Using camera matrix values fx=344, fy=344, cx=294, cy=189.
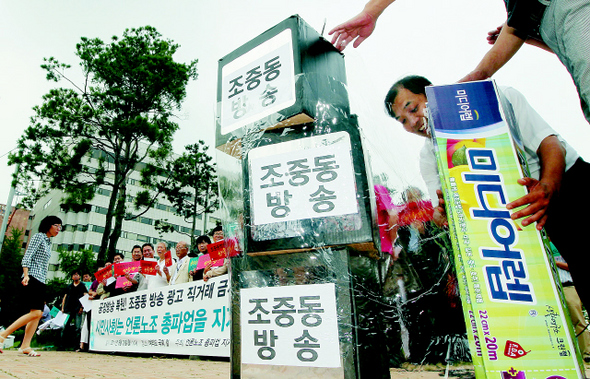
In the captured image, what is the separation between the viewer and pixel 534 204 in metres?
1.09

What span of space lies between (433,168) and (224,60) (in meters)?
1.20

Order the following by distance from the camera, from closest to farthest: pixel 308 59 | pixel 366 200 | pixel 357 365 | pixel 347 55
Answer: pixel 357 365 → pixel 366 200 → pixel 308 59 → pixel 347 55

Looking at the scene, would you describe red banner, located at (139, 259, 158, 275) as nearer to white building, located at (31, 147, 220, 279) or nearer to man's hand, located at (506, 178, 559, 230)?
man's hand, located at (506, 178, 559, 230)

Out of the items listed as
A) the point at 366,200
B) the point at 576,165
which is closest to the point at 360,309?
the point at 366,200

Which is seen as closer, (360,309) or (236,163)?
(360,309)

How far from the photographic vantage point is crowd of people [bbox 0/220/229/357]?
388 centimetres

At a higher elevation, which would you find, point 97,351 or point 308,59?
point 308,59

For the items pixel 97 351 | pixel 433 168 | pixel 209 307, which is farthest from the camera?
pixel 97 351

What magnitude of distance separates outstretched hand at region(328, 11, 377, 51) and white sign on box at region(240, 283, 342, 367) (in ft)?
3.68

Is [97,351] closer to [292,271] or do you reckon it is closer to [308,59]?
[292,271]

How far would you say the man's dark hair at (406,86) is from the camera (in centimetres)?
158

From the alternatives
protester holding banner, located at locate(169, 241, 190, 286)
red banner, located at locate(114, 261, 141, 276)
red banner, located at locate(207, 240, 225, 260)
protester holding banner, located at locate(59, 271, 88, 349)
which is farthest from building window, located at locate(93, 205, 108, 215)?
red banner, located at locate(207, 240, 225, 260)

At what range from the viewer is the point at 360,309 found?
4.22 ft

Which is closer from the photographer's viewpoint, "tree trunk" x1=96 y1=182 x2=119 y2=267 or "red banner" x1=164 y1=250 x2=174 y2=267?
"red banner" x1=164 y1=250 x2=174 y2=267
